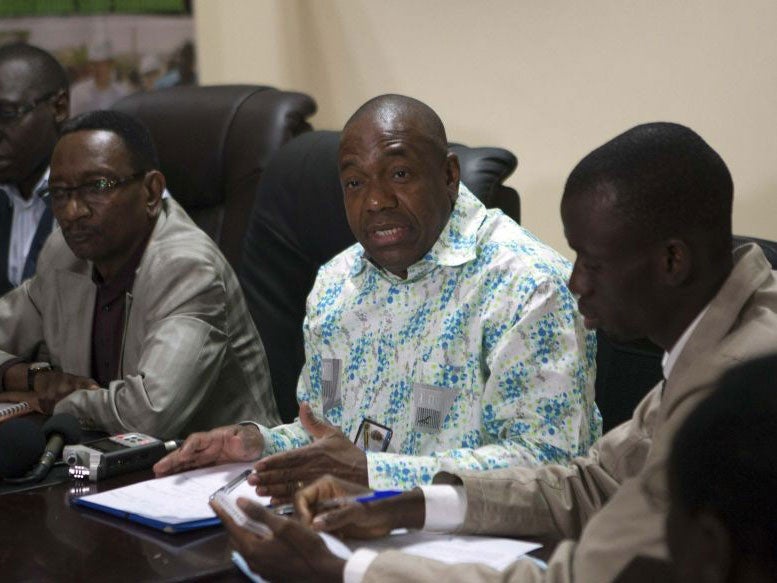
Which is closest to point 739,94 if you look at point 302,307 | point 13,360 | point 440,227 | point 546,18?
point 546,18

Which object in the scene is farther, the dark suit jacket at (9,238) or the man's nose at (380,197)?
the dark suit jacket at (9,238)

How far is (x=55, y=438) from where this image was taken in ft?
6.32

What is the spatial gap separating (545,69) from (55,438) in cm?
163

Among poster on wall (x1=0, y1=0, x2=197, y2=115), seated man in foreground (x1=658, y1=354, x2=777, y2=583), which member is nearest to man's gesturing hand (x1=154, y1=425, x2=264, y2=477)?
seated man in foreground (x1=658, y1=354, x2=777, y2=583)

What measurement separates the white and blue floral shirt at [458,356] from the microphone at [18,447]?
0.37 meters

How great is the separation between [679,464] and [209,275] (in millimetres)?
1683

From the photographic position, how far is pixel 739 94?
8.46 ft

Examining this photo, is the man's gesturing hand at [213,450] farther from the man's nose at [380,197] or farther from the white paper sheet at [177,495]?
the man's nose at [380,197]

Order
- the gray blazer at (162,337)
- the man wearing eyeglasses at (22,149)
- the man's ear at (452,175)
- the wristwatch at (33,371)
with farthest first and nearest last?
the man wearing eyeglasses at (22,149) → the wristwatch at (33,371) → the gray blazer at (162,337) → the man's ear at (452,175)

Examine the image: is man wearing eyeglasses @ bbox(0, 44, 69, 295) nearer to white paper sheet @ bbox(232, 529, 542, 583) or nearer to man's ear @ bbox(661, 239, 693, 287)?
white paper sheet @ bbox(232, 529, 542, 583)

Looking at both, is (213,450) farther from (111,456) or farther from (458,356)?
(458,356)

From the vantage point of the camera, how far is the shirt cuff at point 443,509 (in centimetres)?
150

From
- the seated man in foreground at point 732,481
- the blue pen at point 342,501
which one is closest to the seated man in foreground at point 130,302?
the blue pen at point 342,501

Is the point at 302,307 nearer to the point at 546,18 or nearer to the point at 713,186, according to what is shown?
the point at 546,18
